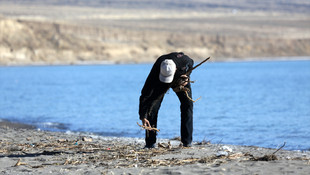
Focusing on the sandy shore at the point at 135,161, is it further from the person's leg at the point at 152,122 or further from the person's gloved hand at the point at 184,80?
the person's gloved hand at the point at 184,80

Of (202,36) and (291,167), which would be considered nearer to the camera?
(291,167)

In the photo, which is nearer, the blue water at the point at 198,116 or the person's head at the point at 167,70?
the person's head at the point at 167,70

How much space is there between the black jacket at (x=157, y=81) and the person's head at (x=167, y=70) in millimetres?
205

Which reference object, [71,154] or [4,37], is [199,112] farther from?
[4,37]

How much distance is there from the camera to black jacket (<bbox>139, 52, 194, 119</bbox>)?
8375 mm

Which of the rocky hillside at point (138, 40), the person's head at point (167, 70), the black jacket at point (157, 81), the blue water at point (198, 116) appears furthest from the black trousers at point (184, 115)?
the rocky hillside at point (138, 40)

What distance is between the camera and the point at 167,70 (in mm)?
8047

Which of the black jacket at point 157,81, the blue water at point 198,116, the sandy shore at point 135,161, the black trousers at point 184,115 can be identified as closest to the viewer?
the sandy shore at point 135,161

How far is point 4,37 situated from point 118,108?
5630 centimetres

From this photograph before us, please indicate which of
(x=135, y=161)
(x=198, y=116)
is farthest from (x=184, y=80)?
(x=198, y=116)

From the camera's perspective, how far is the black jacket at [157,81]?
8.38 metres

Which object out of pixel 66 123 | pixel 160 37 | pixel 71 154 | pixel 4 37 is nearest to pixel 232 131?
pixel 66 123

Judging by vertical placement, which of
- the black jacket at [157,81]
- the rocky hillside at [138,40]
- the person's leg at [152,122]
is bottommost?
the person's leg at [152,122]

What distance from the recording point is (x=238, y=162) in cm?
746
